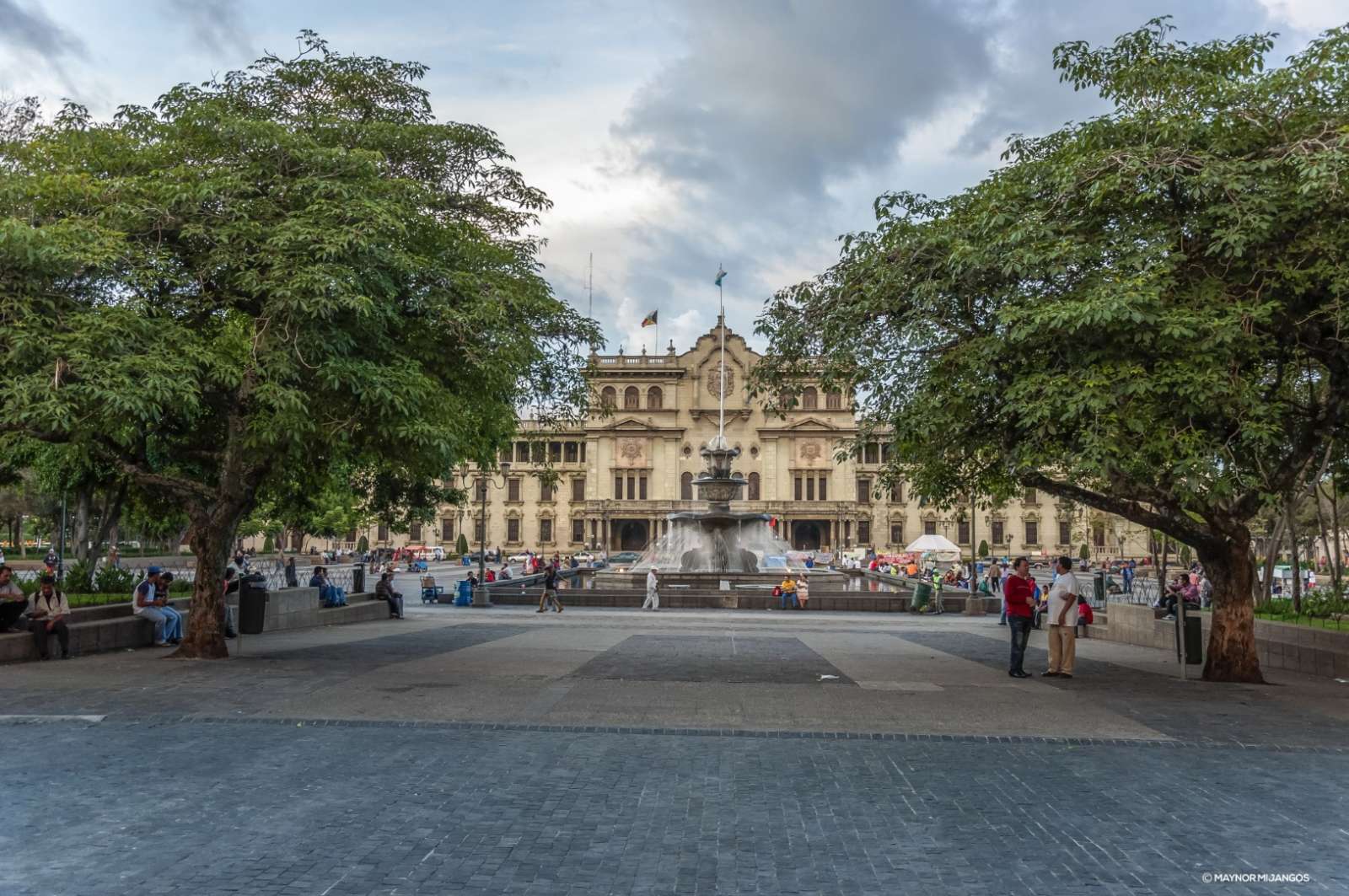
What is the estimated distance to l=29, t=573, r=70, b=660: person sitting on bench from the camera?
14.8m

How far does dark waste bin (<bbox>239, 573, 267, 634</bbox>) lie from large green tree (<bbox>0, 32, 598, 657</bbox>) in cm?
395

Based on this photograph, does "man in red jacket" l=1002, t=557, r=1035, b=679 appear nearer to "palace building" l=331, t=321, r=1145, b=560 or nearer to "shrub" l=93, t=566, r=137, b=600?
"shrub" l=93, t=566, r=137, b=600

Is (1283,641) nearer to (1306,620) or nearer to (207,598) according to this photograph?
(1306,620)

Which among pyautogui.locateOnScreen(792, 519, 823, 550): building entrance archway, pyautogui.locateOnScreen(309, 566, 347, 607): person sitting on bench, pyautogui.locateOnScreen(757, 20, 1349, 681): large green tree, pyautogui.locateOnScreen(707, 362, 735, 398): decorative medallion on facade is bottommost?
pyautogui.locateOnScreen(309, 566, 347, 607): person sitting on bench

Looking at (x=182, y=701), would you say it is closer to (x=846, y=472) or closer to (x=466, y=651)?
(x=466, y=651)

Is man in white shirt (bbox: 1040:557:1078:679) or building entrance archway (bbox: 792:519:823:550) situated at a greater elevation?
building entrance archway (bbox: 792:519:823:550)

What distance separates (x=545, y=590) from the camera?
94.5ft

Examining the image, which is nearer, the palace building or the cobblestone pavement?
the cobblestone pavement

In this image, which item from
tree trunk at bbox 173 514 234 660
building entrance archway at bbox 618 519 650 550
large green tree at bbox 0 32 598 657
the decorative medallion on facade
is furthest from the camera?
the decorative medallion on facade

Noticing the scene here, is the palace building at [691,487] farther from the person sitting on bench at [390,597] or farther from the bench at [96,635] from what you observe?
the bench at [96,635]

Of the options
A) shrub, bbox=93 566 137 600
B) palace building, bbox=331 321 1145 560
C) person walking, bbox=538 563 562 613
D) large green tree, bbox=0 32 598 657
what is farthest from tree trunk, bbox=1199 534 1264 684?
palace building, bbox=331 321 1145 560

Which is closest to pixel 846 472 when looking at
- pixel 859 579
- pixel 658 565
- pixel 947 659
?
pixel 859 579

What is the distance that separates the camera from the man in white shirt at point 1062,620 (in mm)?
14133

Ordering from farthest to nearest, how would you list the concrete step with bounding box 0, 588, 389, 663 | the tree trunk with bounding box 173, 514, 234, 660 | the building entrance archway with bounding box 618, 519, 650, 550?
the building entrance archway with bounding box 618, 519, 650, 550 → the tree trunk with bounding box 173, 514, 234, 660 → the concrete step with bounding box 0, 588, 389, 663
